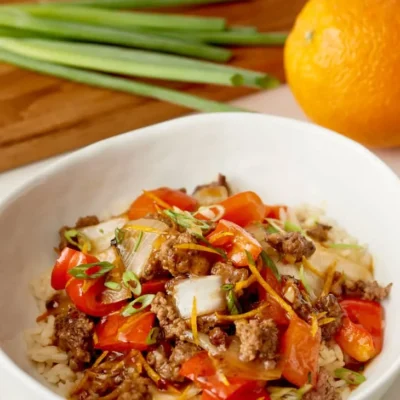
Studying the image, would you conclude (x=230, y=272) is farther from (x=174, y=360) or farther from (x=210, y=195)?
(x=210, y=195)

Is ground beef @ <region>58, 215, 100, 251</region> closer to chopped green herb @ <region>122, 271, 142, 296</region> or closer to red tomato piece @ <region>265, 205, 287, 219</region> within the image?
chopped green herb @ <region>122, 271, 142, 296</region>

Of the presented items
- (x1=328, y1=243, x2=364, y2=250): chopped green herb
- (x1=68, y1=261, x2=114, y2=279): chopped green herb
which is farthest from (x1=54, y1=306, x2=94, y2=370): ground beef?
(x1=328, y1=243, x2=364, y2=250): chopped green herb

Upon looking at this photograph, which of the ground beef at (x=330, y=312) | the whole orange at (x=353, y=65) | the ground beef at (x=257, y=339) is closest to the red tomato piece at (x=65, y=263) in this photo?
the ground beef at (x=257, y=339)

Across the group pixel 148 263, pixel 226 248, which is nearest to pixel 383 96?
pixel 226 248

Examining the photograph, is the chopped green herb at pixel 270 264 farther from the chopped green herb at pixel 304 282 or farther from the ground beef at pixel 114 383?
the ground beef at pixel 114 383

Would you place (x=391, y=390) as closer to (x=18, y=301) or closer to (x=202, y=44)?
(x=18, y=301)
